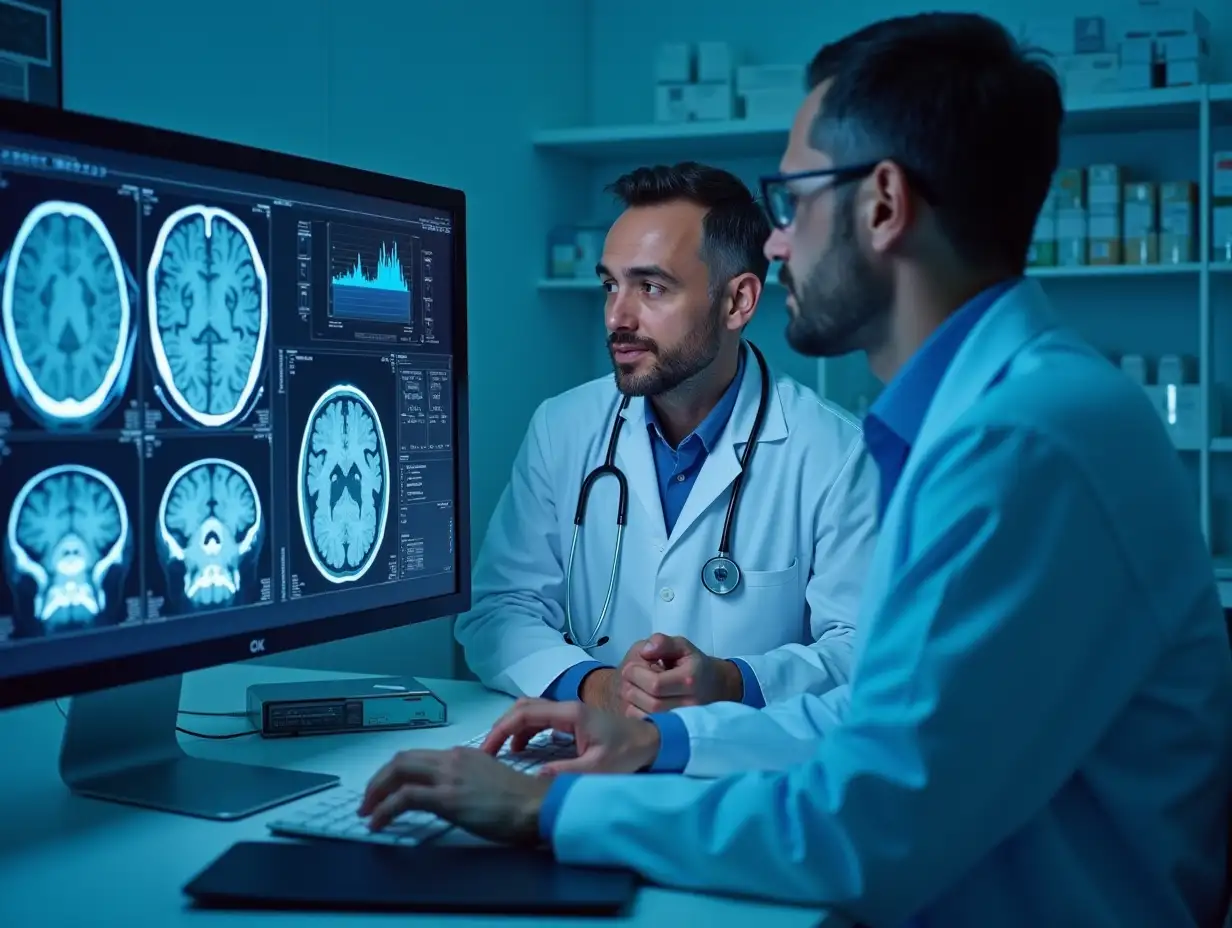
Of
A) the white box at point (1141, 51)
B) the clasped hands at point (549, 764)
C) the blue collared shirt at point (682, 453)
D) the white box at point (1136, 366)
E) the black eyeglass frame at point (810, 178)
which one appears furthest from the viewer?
the white box at point (1136, 366)

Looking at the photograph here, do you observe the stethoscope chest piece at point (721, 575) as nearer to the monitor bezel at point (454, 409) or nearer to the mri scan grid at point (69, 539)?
the monitor bezel at point (454, 409)

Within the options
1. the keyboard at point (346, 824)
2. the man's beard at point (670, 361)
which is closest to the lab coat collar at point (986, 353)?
the keyboard at point (346, 824)

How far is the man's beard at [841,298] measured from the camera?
1.08 m

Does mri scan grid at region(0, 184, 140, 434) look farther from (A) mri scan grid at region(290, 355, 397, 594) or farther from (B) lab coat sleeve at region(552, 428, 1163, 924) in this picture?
(B) lab coat sleeve at region(552, 428, 1163, 924)

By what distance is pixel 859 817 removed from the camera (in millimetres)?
838

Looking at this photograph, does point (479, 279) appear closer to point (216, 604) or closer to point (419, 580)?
point (419, 580)

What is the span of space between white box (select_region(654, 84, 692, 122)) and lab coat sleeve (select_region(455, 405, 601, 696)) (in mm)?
1859

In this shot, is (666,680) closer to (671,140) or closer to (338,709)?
(338,709)

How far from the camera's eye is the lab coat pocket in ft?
5.71

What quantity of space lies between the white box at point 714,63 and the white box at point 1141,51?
1.01 m

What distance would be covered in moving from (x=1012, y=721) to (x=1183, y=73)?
2807mm

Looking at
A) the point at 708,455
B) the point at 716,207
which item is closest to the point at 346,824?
the point at 708,455

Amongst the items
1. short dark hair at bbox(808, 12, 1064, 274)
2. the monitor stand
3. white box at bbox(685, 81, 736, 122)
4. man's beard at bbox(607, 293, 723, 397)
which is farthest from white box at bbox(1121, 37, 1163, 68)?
the monitor stand

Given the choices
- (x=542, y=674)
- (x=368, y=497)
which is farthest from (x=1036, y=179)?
(x=542, y=674)
